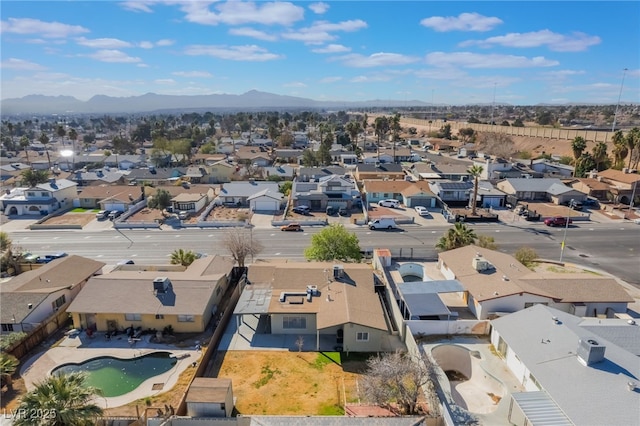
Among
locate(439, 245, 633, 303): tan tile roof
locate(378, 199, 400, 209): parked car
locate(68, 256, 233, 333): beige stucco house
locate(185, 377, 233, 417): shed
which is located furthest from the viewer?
locate(378, 199, 400, 209): parked car

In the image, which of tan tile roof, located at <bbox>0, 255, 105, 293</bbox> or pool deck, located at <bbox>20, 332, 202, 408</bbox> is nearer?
pool deck, located at <bbox>20, 332, 202, 408</bbox>

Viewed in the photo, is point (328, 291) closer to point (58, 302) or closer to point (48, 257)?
point (58, 302)

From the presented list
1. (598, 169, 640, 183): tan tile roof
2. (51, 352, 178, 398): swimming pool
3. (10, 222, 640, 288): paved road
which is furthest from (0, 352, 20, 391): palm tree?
(598, 169, 640, 183): tan tile roof

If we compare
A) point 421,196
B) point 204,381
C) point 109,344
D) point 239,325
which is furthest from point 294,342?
point 421,196

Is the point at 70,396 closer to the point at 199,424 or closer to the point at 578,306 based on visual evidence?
the point at 199,424

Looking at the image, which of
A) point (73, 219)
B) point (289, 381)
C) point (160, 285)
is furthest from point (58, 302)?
point (73, 219)

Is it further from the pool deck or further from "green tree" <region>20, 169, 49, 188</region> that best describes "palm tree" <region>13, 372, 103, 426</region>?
"green tree" <region>20, 169, 49, 188</region>
